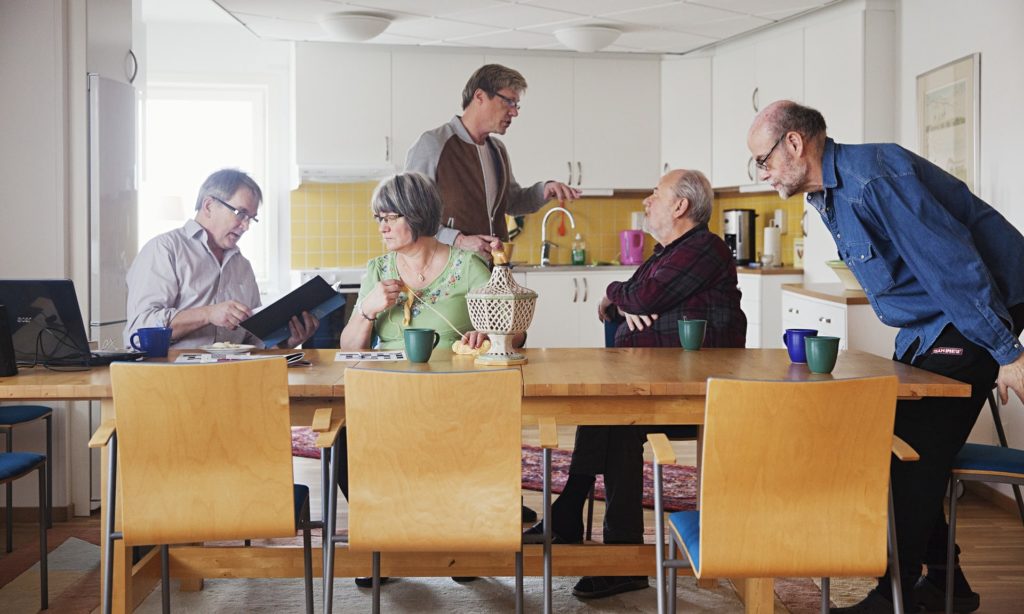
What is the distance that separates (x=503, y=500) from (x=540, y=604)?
3.45 feet

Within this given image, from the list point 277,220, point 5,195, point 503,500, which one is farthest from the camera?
point 277,220

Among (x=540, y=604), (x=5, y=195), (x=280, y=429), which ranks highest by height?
(x=5, y=195)

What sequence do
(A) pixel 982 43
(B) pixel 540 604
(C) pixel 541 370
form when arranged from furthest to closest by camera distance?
(A) pixel 982 43 < (B) pixel 540 604 < (C) pixel 541 370

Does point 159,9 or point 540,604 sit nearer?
point 540,604

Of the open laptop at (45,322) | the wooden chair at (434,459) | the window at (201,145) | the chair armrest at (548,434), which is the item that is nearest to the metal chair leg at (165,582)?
the open laptop at (45,322)

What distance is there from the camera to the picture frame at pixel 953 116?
168 inches

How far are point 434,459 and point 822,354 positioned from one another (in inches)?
41.0

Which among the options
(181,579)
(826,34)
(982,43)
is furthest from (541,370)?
(826,34)

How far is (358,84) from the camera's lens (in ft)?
21.4

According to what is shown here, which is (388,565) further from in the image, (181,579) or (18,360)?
(18,360)

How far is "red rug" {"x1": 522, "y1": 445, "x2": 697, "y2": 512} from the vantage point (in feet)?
13.9

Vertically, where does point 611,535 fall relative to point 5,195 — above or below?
below

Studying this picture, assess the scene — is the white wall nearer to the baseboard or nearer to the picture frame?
the picture frame

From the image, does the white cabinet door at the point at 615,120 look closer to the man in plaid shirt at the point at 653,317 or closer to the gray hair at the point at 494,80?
the gray hair at the point at 494,80
